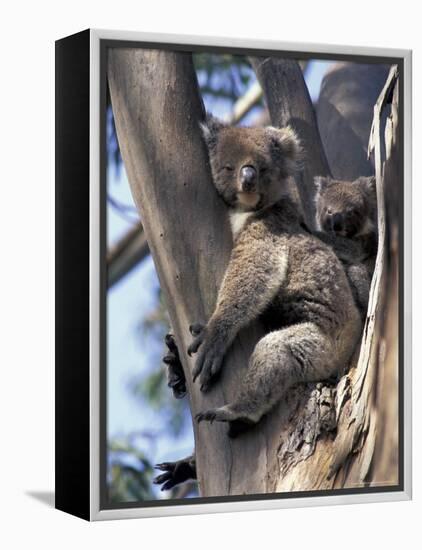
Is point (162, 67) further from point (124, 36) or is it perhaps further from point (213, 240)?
point (213, 240)

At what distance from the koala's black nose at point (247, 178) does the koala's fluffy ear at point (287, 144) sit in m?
0.23

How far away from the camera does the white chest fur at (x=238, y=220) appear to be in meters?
5.75

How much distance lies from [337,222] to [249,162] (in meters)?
0.61

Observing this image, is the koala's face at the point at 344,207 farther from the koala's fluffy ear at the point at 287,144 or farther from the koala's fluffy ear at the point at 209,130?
the koala's fluffy ear at the point at 209,130

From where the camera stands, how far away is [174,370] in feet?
18.9

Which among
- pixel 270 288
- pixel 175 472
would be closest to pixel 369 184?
pixel 270 288

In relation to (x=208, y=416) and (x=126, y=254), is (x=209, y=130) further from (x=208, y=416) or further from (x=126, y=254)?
(x=208, y=416)

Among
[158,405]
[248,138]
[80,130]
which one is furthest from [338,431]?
[80,130]

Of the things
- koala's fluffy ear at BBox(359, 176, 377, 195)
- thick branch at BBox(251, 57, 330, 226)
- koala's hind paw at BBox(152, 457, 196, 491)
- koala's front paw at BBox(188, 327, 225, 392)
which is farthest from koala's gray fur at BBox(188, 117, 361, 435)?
koala's fluffy ear at BBox(359, 176, 377, 195)

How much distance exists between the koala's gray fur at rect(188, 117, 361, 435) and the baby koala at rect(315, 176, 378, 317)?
0.10 meters

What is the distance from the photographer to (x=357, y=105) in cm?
620

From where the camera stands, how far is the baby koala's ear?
6043 mm

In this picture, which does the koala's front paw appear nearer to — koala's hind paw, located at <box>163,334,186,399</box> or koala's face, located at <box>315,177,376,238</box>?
koala's hind paw, located at <box>163,334,186,399</box>

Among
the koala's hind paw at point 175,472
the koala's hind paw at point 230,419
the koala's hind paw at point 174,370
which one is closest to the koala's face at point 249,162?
the koala's hind paw at point 174,370
